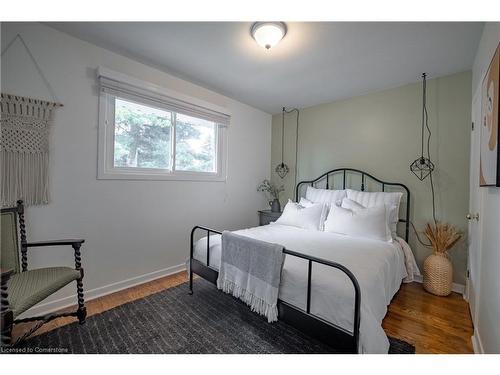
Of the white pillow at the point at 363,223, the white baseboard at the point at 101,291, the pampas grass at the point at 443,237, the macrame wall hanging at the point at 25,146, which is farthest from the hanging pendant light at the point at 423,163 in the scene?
the macrame wall hanging at the point at 25,146

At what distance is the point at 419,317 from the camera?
188cm

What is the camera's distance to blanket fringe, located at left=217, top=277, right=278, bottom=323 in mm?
1479

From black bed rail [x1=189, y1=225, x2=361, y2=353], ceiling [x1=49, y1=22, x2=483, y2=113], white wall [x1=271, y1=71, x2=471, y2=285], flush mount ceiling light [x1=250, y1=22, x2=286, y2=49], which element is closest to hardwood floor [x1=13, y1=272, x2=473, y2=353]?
white wall [x1=271, y1=71, x2=471, y2=285]

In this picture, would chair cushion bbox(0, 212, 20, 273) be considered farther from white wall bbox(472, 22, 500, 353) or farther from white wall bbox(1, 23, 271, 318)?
white wall bbox(472, 22, 500, 353)

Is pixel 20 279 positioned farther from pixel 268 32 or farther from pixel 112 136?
pixel 268 32

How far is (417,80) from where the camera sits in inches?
102

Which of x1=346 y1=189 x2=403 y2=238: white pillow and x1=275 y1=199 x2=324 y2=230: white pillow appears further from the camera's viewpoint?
x1=275 y1=199 x2=324 y2=230: white pillow

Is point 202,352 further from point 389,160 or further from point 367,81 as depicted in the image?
point 367,81

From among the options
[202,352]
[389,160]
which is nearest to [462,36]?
[389,160]

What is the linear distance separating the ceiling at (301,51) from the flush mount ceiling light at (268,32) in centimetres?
7

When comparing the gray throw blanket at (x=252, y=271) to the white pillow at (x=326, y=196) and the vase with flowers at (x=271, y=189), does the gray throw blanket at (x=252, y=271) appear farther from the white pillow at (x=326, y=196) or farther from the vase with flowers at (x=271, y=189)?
the vase with flowers at (x=271, y=189)

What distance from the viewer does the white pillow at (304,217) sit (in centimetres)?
267

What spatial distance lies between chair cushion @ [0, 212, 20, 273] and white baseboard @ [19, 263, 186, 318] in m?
0.47

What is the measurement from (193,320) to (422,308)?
2.02 meters
